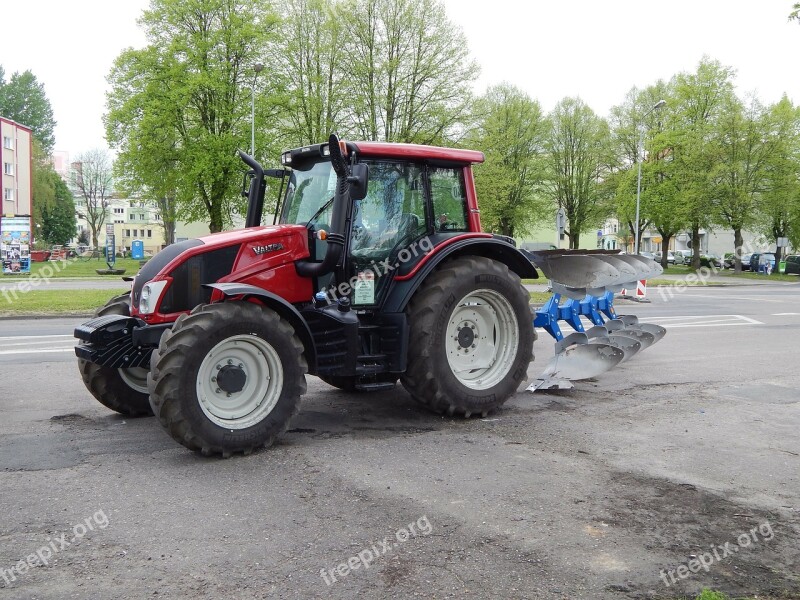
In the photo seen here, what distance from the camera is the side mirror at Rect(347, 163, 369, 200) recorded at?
5789 millimetres

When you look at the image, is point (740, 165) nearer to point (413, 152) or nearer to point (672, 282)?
point (672, 282)

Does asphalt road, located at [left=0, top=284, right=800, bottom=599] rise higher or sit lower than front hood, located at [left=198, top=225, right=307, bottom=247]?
lower

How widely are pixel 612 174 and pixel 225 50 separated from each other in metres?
32.5

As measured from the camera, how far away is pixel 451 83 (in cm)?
3606

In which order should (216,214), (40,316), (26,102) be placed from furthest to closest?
(26,102) → (216,214) → (40,316)

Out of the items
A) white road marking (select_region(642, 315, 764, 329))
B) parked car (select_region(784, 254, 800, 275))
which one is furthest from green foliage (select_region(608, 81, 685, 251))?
white road marking (select_region(642, 315, 764, 329))

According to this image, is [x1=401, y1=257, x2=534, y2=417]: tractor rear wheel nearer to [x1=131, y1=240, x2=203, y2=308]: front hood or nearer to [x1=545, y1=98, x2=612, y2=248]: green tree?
[x1=131, y1=240, x2=203, y2=308]: front hood

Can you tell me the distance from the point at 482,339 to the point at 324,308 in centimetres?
176

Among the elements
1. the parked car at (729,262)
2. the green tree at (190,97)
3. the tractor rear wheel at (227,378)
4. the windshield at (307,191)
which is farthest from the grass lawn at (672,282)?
the tractor rear wheel at (227,378)

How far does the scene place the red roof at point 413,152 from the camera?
6.49 meters

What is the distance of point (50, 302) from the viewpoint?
Result: 59.2ft

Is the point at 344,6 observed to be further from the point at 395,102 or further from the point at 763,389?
the point at 763,389

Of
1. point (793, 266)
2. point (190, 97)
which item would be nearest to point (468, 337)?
point (190, 97)

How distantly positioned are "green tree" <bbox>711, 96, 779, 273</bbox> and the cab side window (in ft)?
143
